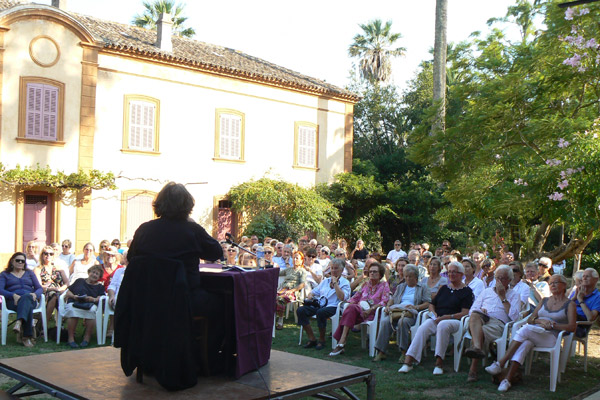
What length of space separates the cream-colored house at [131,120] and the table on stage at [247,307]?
13.1m

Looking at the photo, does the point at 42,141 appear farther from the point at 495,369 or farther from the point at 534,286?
the point at 495,369

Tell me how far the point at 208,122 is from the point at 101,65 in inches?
144

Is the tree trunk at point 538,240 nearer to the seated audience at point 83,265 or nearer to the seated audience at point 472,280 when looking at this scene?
the seated audience at point 472,280

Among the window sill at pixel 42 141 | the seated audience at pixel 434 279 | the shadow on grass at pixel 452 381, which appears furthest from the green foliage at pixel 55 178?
the seated audience at pixel 434 279

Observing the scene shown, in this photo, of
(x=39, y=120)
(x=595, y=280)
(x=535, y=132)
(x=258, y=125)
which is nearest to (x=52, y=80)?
(x=39, y=120)

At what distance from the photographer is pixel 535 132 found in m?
8.90

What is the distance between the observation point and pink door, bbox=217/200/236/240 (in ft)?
63.8

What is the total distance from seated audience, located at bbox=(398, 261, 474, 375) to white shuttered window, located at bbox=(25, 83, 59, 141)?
474 inches

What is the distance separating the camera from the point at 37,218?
16.1 metres

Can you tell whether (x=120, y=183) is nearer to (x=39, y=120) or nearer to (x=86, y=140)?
(x=86, y=140)

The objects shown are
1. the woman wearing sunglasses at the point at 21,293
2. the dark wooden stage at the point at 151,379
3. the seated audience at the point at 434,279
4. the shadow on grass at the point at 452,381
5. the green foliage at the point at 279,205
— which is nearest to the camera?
the dark wooden stage at the point at 151,379

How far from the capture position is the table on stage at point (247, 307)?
409 centimetres

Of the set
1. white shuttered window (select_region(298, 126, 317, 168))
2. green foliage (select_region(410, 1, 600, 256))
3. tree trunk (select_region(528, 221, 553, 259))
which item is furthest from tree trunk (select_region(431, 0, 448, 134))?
green foliage (select_region(410, 1, 600, 256))

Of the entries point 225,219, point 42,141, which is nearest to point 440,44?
point 225,219
